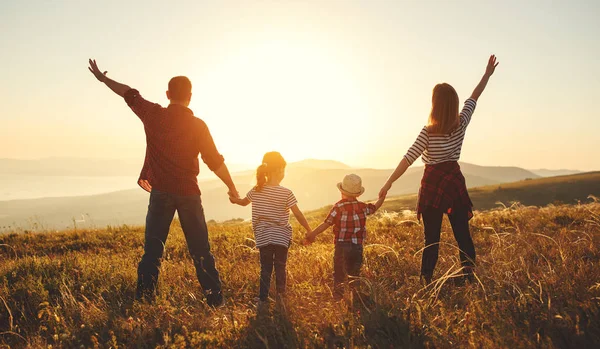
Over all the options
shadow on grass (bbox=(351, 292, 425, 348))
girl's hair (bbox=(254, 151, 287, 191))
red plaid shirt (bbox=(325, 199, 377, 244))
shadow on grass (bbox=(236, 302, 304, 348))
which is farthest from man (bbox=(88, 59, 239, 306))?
shadow on grass (bbox=(351, 292, 425, 348))

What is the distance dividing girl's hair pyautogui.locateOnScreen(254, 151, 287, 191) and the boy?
902mm

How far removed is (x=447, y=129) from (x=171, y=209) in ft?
11.8

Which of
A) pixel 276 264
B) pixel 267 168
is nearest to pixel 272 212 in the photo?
pixel 267 168

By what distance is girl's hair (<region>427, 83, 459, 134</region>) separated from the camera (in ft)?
15.7

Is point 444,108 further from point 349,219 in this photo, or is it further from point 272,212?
point 272,212

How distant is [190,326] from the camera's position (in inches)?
156

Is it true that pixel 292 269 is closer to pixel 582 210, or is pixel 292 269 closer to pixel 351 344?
pixel 351 344

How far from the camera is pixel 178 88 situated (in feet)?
16.6

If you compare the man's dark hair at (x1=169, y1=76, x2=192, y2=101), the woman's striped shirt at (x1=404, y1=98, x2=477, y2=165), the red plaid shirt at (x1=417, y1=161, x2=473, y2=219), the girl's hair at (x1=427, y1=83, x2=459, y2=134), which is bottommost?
the red plaid shirt at (x1=417, y1=161, x2=473, y2=219)

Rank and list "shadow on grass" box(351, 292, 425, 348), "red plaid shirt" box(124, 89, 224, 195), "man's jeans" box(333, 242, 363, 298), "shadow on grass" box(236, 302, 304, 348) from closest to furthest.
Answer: "shadow on grass" box(351, 292, 425, 348)
"shadow on grass" box(236, 302, 304, 348)
"red plaid shirt" box(124, 89, 224, 195)
"man's jeans" box(333, 242, 363, 298)

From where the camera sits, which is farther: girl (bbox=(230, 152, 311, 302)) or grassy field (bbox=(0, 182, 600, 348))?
girl (bbox=(230, 152, 311, 302))

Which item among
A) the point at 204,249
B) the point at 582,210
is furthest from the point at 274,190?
the point at 582,210

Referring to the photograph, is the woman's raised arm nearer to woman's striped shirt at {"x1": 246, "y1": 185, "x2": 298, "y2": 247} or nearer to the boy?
the boy

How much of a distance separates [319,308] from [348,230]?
1189 millimetres
